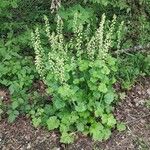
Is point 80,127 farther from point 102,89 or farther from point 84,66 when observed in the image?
point 84,66

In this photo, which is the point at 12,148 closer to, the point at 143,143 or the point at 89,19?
the point at 143,143

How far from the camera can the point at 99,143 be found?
5262mm

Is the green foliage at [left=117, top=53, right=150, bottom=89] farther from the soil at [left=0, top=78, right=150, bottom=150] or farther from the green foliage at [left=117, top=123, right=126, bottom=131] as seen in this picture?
the green foliage at [left=117, top=123, right=126, bottom=131]

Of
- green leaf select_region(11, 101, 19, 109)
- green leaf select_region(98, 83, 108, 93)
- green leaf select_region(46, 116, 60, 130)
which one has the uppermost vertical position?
green leaf select_region(98, 83, 108, 93)

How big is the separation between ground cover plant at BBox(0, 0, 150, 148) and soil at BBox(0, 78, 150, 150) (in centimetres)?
10

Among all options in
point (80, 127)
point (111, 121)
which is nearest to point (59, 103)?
point (80, 127)

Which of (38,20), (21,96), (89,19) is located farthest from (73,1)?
(21,96)

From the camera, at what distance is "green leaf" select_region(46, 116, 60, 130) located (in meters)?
5.27

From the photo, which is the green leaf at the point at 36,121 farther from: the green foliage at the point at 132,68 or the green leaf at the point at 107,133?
the green foliage at the point at 132,68

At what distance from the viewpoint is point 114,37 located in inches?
250

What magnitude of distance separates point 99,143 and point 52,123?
645 millimetres

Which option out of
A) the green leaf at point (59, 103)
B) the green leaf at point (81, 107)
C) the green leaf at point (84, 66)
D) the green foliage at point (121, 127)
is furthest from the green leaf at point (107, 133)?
the green leaf at point (84, 66)

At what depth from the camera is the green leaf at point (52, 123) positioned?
5.27m

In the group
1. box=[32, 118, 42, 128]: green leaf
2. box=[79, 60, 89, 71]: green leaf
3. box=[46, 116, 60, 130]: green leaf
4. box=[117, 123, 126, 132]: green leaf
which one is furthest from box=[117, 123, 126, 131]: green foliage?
box=[32, 118, 42, 128]: green leaf
